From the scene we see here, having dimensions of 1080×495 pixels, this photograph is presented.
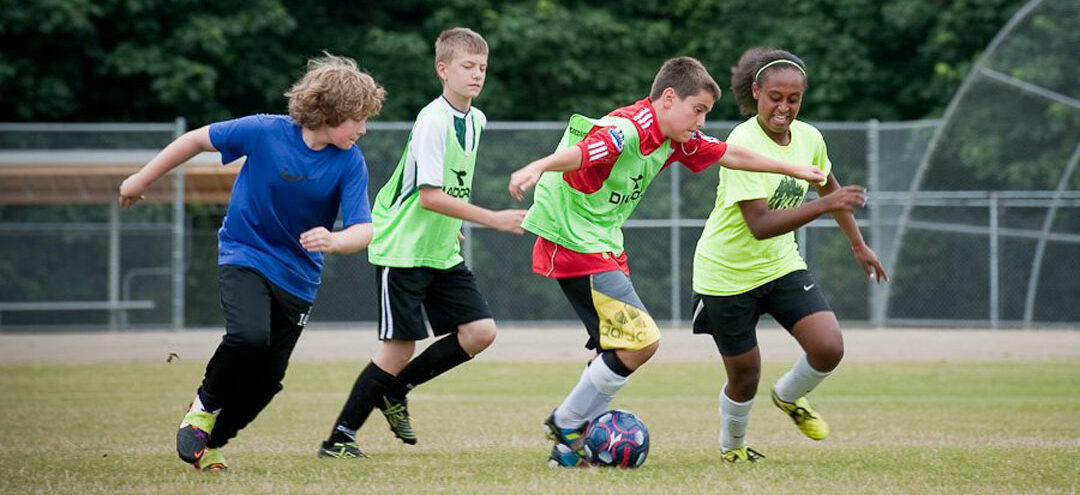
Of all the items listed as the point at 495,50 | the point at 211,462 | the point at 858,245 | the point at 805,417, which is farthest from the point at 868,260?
the point at 495,50

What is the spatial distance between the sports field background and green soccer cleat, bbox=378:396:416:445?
115mm

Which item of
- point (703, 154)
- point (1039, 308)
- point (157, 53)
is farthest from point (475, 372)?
point (157, 53)

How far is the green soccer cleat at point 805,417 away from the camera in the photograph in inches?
269

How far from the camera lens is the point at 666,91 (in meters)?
6.40

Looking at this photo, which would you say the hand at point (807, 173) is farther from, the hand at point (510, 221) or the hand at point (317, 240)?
the hand at point (317, 240)

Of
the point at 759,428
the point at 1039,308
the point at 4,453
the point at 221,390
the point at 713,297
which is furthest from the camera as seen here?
the point at 1039,308

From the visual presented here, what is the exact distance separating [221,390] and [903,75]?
70.1 feet

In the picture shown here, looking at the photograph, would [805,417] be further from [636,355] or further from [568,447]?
[568,447]

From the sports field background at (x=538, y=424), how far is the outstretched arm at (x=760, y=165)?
1.33 meters

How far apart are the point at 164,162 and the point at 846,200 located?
2.91 metres

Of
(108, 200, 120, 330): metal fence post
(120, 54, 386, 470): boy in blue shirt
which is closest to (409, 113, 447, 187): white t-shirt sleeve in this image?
(120, 54, 386, 470): boy in blue shirt

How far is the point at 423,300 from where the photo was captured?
7031mm

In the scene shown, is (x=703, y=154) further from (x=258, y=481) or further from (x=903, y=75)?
(x=903, y=75)

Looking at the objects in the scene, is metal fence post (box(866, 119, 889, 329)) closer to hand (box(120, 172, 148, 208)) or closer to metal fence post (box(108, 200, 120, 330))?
metal fence post (box(108, 200, 120, 330))
